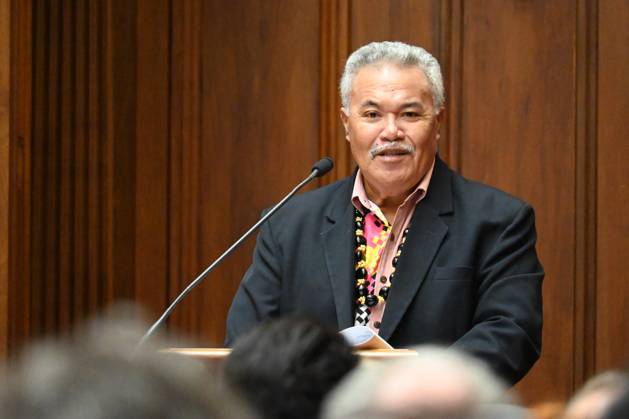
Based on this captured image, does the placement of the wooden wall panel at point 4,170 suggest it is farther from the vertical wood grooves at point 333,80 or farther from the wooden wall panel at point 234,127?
the vertical wood grooves at point 333,80

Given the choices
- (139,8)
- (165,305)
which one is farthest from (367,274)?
(139,8)

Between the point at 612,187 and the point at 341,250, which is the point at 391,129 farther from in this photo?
the point at 612,187

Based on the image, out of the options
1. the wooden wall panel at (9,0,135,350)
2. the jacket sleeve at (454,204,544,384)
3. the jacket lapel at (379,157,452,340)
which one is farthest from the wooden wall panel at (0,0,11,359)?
the jacket sleeve at (454,204,544,384)

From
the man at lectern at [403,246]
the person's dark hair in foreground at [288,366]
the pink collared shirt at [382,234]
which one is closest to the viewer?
the person's dark hair in foreground at [288,366]

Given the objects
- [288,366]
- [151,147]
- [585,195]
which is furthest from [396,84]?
[288,366]

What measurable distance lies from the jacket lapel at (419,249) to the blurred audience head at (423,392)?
2138 millimetres

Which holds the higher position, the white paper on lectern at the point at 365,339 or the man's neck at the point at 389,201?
the man's neck at the point at 389,201

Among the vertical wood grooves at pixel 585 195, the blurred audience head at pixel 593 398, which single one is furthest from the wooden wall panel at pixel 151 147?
the blurred audience head at pixel 593 398

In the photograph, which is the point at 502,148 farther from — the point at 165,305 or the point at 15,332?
the point at 15,332

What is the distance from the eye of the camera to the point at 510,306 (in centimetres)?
294

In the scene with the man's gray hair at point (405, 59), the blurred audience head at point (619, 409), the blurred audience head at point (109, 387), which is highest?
the man's gray hair at point (405, 59)

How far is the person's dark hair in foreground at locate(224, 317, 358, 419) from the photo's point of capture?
104 centimetres

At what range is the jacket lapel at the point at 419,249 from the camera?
3.01 metres

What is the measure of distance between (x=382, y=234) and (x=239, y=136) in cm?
103
